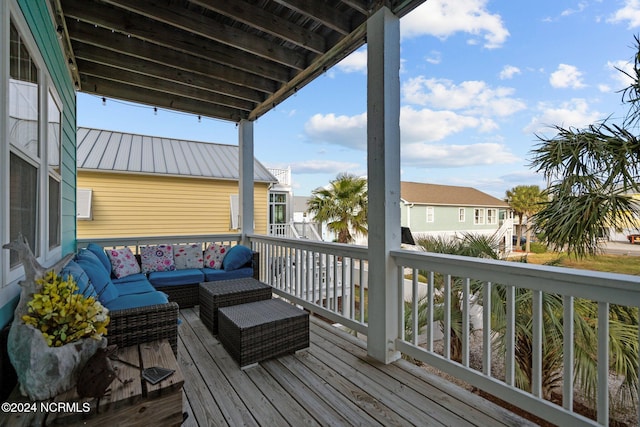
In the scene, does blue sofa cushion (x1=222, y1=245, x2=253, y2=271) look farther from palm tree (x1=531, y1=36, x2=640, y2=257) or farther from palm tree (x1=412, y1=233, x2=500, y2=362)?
palm tree (x1=531, y1=36, x2=640, y2=257)

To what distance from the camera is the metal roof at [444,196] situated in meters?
14.6

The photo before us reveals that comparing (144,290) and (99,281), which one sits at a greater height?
(99,281)

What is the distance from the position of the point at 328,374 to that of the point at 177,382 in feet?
4.19

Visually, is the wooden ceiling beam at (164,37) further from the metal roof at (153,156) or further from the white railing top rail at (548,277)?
the metal roof at (153,156)

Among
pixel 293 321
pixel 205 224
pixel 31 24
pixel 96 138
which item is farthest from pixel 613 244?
pixel 96 138

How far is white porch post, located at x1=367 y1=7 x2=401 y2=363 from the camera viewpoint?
249 centimetres

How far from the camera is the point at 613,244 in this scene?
10.5 feet

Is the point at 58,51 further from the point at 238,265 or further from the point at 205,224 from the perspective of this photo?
the point at 205,224

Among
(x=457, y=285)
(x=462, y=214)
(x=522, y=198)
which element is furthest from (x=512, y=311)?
(x=462, y=214)

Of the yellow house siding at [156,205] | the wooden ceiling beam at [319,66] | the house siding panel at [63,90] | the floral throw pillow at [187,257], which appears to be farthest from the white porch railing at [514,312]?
the yellow house siding at [156,205]

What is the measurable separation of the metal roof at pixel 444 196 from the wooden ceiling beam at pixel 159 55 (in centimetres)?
1111

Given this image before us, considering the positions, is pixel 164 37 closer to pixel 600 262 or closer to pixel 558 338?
pixel 558 338

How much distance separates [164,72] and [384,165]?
3.03 meters

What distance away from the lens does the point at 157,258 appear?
434cm
